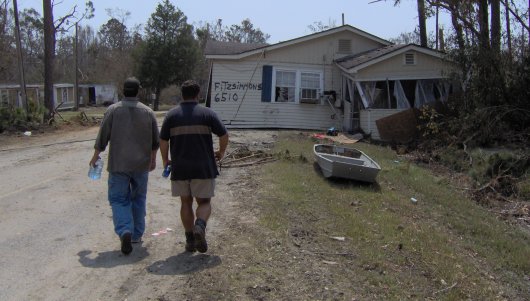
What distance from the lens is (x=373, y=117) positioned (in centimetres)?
1925

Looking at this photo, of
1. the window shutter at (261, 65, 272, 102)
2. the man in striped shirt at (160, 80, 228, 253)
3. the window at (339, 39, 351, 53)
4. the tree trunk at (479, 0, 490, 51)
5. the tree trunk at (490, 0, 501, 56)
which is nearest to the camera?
the man in striped shirt at (160, 80, 228, 253)

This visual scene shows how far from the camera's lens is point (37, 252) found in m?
5.62

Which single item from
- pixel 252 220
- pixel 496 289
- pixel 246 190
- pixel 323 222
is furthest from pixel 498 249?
pixel 246 190

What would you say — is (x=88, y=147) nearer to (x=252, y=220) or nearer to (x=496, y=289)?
(x=252, y=220)

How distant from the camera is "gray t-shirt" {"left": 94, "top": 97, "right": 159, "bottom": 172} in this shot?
225 inches

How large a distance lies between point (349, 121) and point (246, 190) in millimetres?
11926

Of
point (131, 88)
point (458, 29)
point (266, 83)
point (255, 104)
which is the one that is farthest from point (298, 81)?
point (131, 88)

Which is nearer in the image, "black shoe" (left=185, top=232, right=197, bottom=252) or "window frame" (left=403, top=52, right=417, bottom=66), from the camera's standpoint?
"black shoe" (left=185, top=232, right=197, bottom=252)

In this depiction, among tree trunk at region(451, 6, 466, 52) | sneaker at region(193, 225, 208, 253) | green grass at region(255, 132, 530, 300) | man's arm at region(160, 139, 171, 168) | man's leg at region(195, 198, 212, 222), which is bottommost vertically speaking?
green grass at region(255, 132, 530, 300)

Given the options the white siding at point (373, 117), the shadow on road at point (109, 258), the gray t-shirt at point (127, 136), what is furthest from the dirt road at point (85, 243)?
the white siding at point (373, 117)

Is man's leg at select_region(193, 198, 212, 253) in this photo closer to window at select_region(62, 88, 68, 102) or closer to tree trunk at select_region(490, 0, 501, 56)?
tree trunk at select_region(490, 0, 501, 56)

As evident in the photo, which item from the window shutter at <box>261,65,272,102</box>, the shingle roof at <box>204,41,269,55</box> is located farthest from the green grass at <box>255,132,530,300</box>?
the shingle roof at <box>204,41,269,55</box>

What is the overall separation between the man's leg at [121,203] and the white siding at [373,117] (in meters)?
14.4

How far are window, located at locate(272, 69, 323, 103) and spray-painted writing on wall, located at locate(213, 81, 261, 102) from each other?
845 millimetres
